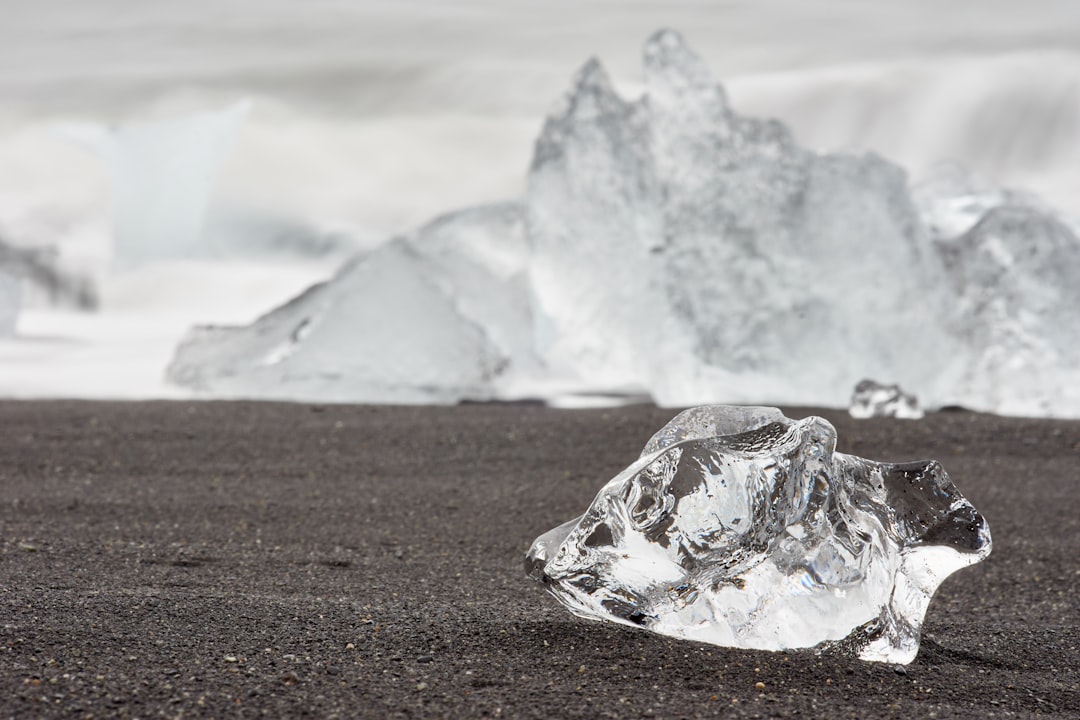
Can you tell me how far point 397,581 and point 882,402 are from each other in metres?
3.06

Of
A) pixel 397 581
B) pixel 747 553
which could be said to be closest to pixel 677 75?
pixel 397 581

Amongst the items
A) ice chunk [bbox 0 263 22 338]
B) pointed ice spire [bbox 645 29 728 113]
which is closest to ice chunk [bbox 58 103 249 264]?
ice chunk [bbox 0 263 22 338]

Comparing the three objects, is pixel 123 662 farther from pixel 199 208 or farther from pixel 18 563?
pixel 199 208

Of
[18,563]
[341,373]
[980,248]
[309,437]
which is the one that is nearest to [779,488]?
[18,563]

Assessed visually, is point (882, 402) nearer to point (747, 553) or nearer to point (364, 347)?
point (364, 347)

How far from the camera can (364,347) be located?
5.45m

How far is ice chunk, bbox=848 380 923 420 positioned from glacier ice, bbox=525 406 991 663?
2.80 m

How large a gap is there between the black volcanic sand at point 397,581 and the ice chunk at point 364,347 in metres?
0.79

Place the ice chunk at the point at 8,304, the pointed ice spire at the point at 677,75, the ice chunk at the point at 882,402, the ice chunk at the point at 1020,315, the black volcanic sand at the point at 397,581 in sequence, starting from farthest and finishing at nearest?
1. the ice chunk at the point at 8,304
2. the pointed ice spire at the point at 677,75
3. the ice chunk at the point at 1020,315
4. the ice chunk at the point at 882,402
5. the black volcanic sand at the point at 397,581

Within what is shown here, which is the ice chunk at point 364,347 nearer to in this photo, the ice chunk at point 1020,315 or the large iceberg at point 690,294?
the large iceberg at point 690,294

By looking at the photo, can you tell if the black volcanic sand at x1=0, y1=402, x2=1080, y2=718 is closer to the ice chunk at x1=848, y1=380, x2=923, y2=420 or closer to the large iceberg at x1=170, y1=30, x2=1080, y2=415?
the ice chunk at x1=848, y1=380, x2=923, y2=420

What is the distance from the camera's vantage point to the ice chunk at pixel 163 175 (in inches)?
299

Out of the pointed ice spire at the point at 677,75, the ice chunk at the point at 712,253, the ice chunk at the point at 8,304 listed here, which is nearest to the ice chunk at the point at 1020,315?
the ice chunk at the point at 712,253

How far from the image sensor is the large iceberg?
5344 mm
